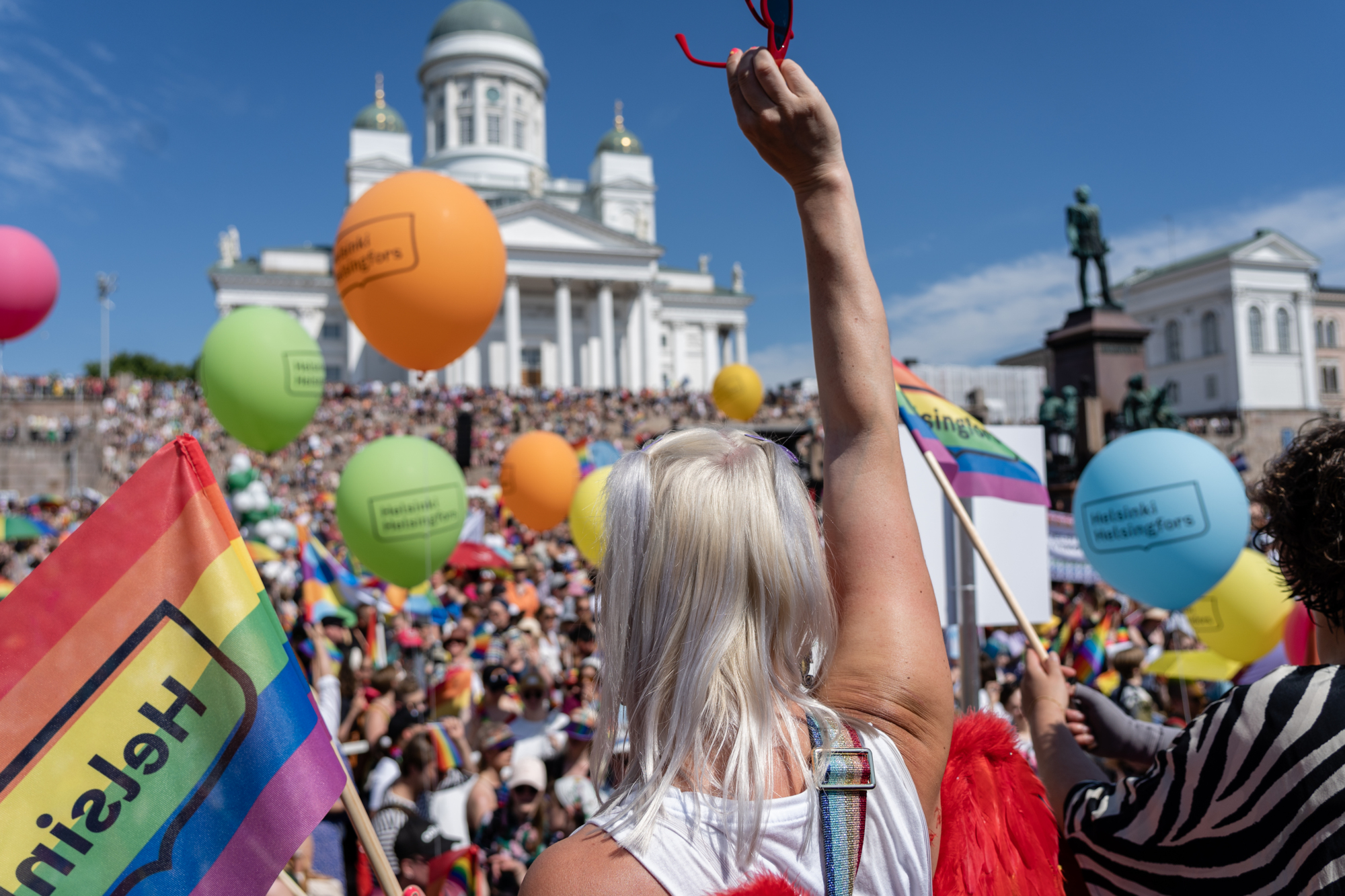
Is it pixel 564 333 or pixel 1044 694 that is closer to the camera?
pixel 1044 694

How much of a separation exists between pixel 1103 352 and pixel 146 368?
74712mm

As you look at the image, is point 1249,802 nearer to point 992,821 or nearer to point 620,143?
A: point 992,821

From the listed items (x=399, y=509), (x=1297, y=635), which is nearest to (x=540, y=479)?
(x=399, y=509)

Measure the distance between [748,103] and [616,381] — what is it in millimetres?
54021

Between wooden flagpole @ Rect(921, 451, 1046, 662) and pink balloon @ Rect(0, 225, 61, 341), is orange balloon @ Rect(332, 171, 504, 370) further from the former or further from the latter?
wooden flagpole @ Rect(921, 451, 1046, 662)

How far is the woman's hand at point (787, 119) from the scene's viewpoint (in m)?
1.15

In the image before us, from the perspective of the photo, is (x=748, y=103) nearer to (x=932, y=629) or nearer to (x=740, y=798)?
(x=932, y=629)

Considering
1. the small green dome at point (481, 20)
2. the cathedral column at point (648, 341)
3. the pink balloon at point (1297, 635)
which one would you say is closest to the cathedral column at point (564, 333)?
the cathedral column at point (648, 341)

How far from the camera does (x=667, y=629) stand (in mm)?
1026

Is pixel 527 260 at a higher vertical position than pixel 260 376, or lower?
higher

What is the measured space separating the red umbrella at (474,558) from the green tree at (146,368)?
221 ft

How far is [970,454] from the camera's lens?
3.24 metres

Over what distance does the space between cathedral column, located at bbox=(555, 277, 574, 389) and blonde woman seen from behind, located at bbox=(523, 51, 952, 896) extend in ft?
164

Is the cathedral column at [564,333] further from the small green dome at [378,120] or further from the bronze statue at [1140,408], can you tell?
the bronze statue at [1140,408]
